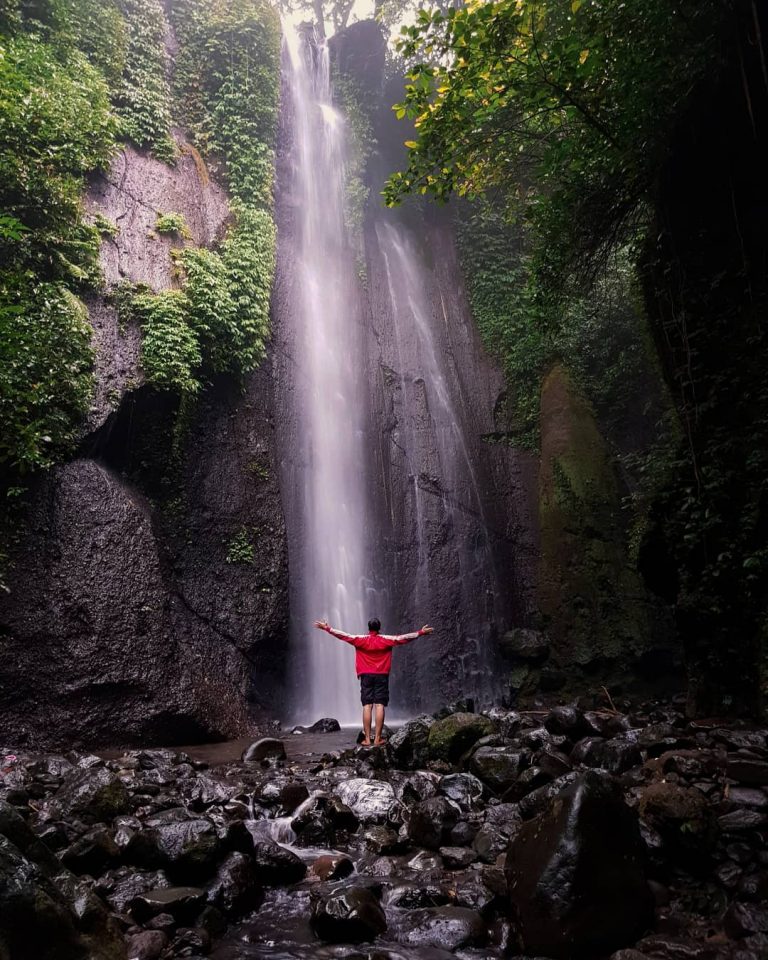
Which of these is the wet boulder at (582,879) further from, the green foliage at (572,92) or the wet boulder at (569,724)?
the green foliage at (572,92)

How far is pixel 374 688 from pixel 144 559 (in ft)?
13.6

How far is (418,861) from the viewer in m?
4.02

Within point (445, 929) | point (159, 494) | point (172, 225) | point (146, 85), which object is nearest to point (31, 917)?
point (445, 929)

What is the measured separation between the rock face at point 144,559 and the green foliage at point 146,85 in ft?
1.81

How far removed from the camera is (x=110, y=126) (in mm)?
11797

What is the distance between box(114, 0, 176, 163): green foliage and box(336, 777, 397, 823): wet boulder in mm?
13885

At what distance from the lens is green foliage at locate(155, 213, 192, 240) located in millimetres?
12391

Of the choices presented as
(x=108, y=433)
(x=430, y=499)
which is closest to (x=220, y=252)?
(x=108, y=433)

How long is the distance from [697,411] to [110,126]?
1213 cm

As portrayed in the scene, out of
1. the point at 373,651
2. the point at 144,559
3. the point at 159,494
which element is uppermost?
the point at 159,494

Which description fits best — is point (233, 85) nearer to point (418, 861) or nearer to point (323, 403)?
point (323, 403)

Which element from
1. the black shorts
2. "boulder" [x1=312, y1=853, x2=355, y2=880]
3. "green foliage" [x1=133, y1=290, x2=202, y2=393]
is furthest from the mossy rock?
"green foliage" [x1=133, y1=290, x2=202, y2=393]

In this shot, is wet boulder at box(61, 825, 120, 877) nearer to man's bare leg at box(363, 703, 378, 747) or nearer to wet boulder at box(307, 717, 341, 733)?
man's bare leg at box(363, 703, 378, 747)

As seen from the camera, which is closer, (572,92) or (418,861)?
(418,861)
